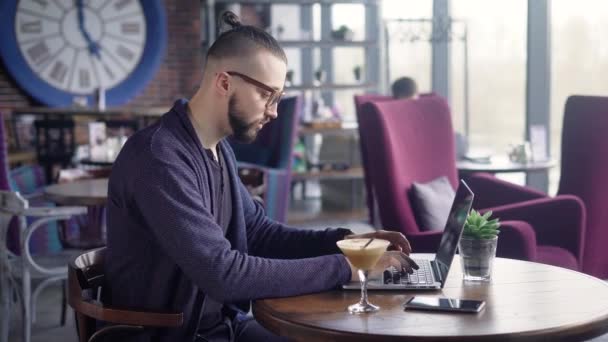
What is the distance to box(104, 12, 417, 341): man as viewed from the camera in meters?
1.78

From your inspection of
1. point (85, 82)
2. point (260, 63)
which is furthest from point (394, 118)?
point (85, 82)

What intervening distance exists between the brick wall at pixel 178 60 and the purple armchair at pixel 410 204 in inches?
203

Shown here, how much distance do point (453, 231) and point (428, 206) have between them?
1.48 m

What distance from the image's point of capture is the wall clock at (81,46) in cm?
807

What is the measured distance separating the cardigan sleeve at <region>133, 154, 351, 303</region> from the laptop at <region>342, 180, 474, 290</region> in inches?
5.5

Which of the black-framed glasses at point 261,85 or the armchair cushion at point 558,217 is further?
the armchair cushion at point 558,217

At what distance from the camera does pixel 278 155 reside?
585 cm

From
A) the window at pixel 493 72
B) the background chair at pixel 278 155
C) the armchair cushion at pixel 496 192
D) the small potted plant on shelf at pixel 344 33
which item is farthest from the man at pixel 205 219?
the small potted plant on shelf at pixel 344 33

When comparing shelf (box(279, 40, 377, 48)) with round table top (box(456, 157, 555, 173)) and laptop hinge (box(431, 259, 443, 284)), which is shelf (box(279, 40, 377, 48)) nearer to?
round table top (box(456, 157, 555, 173))

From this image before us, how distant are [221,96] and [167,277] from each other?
1.48ft

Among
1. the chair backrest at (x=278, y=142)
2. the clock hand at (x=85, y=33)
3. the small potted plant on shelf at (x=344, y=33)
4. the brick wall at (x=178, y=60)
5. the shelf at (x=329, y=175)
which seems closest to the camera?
the chair backrest at (x=278, y=142)

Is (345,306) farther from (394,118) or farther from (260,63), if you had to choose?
(394,118)

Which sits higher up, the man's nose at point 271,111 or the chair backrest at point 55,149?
the man's nose at point 271,111

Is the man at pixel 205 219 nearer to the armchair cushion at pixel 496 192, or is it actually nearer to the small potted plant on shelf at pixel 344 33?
the armchair cushion at pixel 496 192
